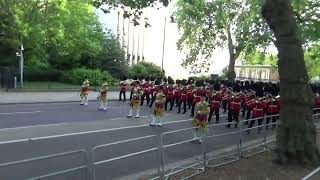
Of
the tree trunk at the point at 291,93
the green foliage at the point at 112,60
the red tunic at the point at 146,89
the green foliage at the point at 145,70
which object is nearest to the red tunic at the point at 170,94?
the red tunic at the point at 146,89

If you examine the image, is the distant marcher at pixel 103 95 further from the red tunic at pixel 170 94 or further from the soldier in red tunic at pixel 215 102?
the soldier in red tunic at pixel 215 102

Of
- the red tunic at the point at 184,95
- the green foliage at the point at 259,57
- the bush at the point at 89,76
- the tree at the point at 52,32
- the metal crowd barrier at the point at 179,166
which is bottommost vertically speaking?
the metal crowd barrier at the point at 179,166

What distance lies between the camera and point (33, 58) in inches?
1704

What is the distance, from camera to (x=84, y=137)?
15.8 m

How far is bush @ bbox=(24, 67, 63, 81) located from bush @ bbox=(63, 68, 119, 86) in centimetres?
89

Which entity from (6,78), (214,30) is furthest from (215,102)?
(214,30)

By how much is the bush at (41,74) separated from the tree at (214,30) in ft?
37.9

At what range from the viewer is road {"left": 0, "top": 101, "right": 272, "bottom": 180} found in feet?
26.7

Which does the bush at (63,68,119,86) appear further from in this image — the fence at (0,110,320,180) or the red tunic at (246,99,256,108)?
the fence at (0,110,320,180)

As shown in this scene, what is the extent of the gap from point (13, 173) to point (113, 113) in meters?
17.6

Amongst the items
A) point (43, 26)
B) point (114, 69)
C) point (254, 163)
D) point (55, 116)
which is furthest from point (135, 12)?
point (114, 69)

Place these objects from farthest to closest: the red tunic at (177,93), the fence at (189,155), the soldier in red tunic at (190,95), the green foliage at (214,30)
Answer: the green foliage at (214,30), the red tunic at (177,93), the soldier in red tunic at (190,95), the fence at (189,155)

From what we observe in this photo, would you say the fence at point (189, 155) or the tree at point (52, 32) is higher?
the tree at point (52, 32)

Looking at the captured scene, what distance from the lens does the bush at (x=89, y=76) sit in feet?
146
